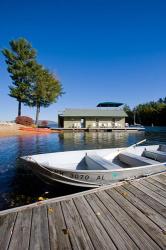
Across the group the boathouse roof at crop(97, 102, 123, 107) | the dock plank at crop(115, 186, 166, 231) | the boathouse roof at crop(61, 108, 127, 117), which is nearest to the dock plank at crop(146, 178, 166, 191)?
the dock plank at crop(115, 186, 166, 231)

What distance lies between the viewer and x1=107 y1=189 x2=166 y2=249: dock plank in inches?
92.3

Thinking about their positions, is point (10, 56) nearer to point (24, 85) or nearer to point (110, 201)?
point (24, 85)

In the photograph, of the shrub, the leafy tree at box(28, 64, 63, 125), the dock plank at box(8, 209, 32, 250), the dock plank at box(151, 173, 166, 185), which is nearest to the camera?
the dock plank at box(8, 209, 32, 250)

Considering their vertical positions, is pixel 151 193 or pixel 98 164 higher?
pixel 98 164

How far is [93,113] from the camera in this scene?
35.4 meters

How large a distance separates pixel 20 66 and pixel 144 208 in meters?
32.1

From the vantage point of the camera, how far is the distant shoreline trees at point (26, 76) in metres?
30.5

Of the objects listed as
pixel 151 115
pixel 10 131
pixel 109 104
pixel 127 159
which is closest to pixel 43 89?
pixel 10 131

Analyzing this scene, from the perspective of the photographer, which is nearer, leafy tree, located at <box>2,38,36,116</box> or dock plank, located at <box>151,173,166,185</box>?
dock plank, located at <box>151,173,166,185</box>

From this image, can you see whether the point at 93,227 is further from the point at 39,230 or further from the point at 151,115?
the point at 151,115

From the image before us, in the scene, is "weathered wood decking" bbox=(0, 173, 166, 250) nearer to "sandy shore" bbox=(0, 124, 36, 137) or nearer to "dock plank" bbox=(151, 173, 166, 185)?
"dock plank" bbox=(151, 173, 166, 185)

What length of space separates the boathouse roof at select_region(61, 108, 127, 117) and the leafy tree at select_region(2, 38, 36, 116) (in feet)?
28.4

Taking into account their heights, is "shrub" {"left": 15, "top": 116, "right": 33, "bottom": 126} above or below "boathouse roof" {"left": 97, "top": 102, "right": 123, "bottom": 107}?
below

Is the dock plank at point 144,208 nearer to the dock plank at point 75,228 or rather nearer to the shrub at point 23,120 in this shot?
the dock plank at point 75,228
